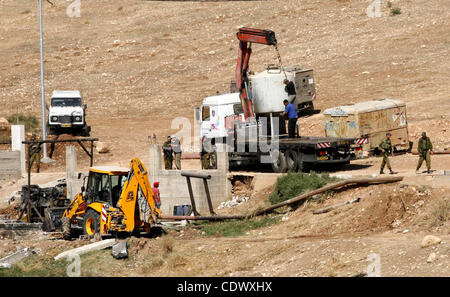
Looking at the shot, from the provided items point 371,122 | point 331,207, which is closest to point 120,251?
point 331,207

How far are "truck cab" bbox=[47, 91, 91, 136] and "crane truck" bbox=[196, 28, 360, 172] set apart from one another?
1038 centimetres

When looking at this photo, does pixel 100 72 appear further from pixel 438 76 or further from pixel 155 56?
pixel 438 76

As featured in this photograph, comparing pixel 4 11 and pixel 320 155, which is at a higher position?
pixel 4 11

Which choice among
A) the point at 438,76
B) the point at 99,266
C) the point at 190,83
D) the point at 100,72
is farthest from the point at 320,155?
the point at 100,72

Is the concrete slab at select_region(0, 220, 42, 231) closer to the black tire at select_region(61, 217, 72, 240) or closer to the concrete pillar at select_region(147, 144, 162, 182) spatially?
the black tire at select_region(61, 217, 72, 240)

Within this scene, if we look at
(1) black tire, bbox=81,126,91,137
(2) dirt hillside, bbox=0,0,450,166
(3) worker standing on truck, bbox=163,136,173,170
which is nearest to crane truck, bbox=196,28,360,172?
(3) worker standing on truck, bbox=163,136,173,170

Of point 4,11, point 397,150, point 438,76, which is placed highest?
point 4,11

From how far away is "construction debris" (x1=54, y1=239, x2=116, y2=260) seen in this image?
76.8ft

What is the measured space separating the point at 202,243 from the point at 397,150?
43.4ft

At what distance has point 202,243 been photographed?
943 inches

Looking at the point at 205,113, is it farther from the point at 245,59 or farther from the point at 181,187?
the point at 181,187

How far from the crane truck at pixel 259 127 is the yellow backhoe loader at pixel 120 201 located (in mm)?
6853

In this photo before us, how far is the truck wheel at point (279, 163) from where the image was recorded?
98.1ft
